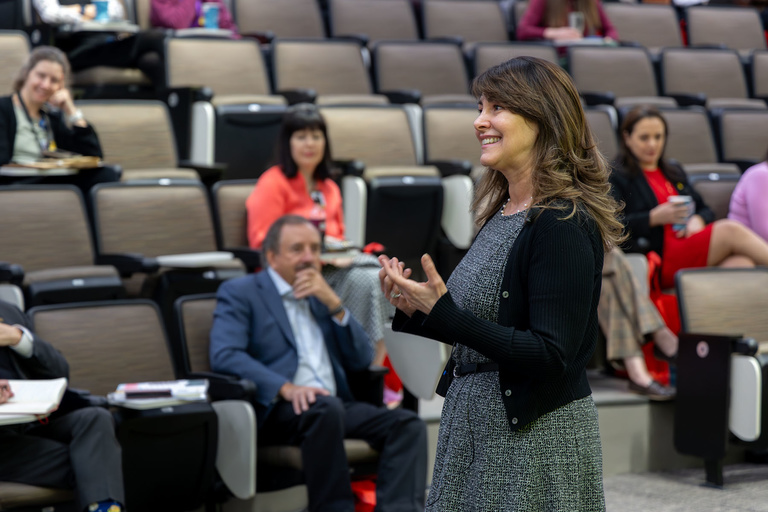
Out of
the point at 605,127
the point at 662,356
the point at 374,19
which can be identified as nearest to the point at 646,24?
the point at 374,19

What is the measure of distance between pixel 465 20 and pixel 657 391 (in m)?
2.29

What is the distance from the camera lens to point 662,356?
2.65m

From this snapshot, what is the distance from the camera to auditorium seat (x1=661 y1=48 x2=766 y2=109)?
4.17m

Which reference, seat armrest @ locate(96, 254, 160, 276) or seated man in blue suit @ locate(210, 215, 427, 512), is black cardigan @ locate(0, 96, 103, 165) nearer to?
seat armrest @ locate(96, 254, 160, 276)

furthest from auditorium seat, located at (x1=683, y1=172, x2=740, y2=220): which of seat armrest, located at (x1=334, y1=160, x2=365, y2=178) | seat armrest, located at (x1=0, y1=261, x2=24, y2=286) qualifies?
seat armrest, located at (x1=0, y1=261, x2=24, y2=286)

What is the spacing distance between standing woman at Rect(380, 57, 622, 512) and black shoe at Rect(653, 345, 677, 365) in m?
1.65

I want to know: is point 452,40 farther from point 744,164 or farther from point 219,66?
point 744,164

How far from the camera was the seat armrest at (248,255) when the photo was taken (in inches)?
101

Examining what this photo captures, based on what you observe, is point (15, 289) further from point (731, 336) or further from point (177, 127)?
point (731, 336)

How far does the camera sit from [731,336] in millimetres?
2371

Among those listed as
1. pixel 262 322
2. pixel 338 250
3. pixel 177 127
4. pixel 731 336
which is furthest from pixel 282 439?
pixel 177 127

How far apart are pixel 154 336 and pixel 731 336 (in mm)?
1340

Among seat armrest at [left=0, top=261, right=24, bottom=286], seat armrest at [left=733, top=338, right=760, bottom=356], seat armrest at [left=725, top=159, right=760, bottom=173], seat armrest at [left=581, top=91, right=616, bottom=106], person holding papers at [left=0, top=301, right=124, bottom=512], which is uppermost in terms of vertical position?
seat armrest at [left=581, top=91, right=616, bottom=106]

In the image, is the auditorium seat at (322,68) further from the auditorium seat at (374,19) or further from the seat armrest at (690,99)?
the seat armrest at (690,99)
